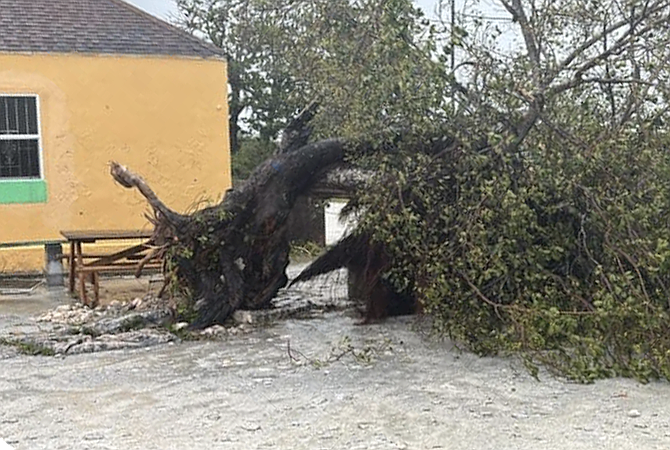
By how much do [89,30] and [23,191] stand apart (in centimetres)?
306

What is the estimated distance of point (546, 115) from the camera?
7.17 metres

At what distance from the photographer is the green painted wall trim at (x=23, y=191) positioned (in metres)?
13.6

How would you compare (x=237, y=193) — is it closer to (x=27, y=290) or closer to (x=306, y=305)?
(x=306, y=305)

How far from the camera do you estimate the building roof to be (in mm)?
13750

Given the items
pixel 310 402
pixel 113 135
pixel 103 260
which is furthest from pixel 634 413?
pixel 113 135

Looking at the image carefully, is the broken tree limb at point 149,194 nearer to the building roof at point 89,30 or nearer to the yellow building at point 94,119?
the yellow building at point 94,119

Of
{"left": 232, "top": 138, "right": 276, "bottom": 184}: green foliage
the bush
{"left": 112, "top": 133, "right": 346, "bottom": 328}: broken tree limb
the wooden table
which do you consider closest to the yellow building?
the wooden table

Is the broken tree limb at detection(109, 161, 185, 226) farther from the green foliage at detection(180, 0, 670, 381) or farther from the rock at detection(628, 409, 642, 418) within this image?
the rock at detection(628, 409, 642, 418)

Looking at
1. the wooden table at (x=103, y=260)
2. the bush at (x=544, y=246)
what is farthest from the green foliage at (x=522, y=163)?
the wooden table at (x=103, y=260)

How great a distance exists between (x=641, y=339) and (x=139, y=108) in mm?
10243

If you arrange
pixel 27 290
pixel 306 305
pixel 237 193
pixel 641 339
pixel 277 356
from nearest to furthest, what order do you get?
pixel 641 339 < pixel 277 356 < pixel 237 193 < pixel 306 305 < pixel 27 290

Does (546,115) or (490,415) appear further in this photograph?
(546,115)

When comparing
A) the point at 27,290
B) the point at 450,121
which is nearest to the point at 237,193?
the point at 450,121

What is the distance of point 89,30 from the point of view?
14289 millimetres
